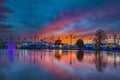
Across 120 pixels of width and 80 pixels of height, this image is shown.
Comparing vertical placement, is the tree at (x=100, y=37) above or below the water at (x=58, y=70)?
above

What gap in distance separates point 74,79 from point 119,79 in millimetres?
3002

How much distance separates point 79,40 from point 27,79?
15909 cm

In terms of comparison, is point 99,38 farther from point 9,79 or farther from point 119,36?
point 9,79

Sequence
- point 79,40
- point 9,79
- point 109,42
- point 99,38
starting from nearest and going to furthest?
point 9,79, point 99,38, point 79,40, point 109,42

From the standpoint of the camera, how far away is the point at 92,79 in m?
15.4

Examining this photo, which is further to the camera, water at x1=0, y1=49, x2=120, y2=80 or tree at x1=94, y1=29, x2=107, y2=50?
tree at x1=94, y1=29, x2=107, y2=50

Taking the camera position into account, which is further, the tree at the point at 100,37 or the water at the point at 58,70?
the tree at the point at 100,37

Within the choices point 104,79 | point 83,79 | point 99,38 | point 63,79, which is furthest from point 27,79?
point 99,38

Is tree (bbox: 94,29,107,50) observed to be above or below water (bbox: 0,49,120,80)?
above

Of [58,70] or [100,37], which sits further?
[100,37]

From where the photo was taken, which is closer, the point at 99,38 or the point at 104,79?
the point at 104,79

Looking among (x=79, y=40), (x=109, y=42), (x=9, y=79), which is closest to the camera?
(x=9, y=79)

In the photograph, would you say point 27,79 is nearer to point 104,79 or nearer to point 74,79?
point 74,79

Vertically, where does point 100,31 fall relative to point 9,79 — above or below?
above
